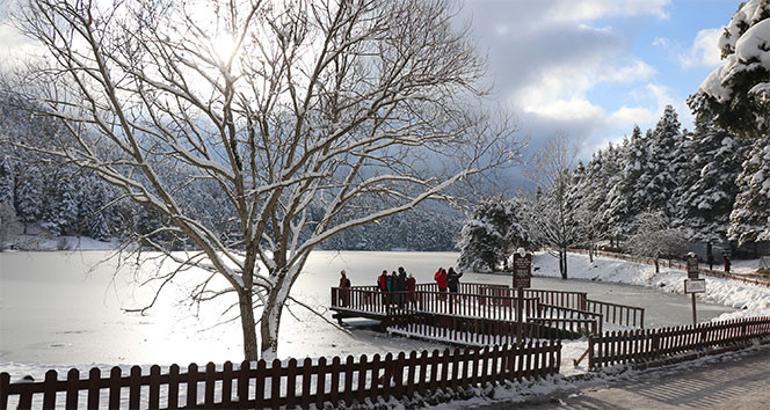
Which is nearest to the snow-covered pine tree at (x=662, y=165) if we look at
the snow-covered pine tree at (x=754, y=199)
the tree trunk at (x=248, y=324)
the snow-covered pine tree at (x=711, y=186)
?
the snow-covered pine tree at (x=711, y=186)

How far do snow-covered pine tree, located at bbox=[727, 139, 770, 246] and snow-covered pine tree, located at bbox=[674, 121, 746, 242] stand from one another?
9.40 metres

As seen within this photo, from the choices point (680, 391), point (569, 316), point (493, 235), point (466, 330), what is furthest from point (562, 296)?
point (493, 235)

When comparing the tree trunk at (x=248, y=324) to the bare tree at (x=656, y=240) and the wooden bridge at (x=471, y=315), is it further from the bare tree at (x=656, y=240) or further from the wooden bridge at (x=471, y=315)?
the bare tree at (x=656, y=240)

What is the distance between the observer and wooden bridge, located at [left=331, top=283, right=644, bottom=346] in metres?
18.7

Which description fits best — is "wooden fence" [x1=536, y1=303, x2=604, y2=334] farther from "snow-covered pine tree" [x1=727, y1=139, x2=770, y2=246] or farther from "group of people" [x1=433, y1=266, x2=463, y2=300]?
"snow-covered pine tree" [x1=727, y1=139, x2=770, y2=246]

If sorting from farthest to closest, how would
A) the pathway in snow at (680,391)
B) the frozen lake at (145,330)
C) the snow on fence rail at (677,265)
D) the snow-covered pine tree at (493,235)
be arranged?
the snow-covered pine tree at (493,235) < the snow on fence rail at (677,265) < the frozen lake at (145,330) < the pathway in snow at (680,391)

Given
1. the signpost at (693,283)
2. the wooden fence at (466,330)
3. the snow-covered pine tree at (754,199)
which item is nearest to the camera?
the signpost at (693,283)

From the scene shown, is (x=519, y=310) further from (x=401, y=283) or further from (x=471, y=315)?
(x=401, y=283)

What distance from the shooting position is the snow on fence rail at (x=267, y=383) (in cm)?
682

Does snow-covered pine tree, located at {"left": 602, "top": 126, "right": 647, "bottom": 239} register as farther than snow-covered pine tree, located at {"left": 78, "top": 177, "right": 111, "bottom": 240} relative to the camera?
Yes

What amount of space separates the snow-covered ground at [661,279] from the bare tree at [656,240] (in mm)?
1262

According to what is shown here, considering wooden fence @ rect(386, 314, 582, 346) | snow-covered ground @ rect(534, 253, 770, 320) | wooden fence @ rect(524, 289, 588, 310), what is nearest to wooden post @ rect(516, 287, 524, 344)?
wooden fence @ rect(386, 314, 582, 346)

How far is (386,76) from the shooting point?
11.4 m

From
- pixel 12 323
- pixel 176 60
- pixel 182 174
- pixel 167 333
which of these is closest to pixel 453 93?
pixel 176 60
